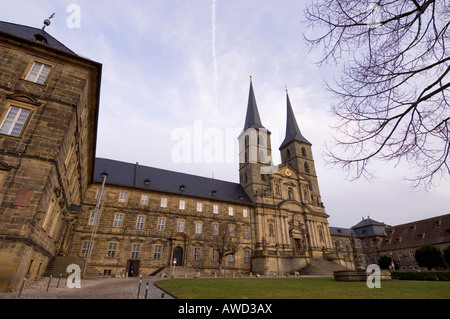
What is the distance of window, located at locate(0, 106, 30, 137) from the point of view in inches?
444

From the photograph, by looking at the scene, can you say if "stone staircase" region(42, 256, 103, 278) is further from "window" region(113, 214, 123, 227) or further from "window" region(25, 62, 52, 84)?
"window" region(25, 62, 52, 84)

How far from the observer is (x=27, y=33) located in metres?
14.7

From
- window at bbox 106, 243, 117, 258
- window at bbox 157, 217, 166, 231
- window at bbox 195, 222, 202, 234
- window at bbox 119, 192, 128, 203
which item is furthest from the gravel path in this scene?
window at bbox 195, 222, 202, 234

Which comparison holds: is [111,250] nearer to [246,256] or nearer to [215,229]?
[215,229]

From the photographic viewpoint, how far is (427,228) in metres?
46.4

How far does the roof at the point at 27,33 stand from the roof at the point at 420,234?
6047cm

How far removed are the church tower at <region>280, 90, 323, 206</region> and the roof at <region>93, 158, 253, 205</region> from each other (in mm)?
13634

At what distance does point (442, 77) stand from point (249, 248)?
33.7m

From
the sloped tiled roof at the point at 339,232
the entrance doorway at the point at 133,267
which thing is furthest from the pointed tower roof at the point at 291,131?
the entrance doorway at the point at 133,267

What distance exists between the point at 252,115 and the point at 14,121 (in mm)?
44904

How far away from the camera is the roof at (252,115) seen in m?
50.6
